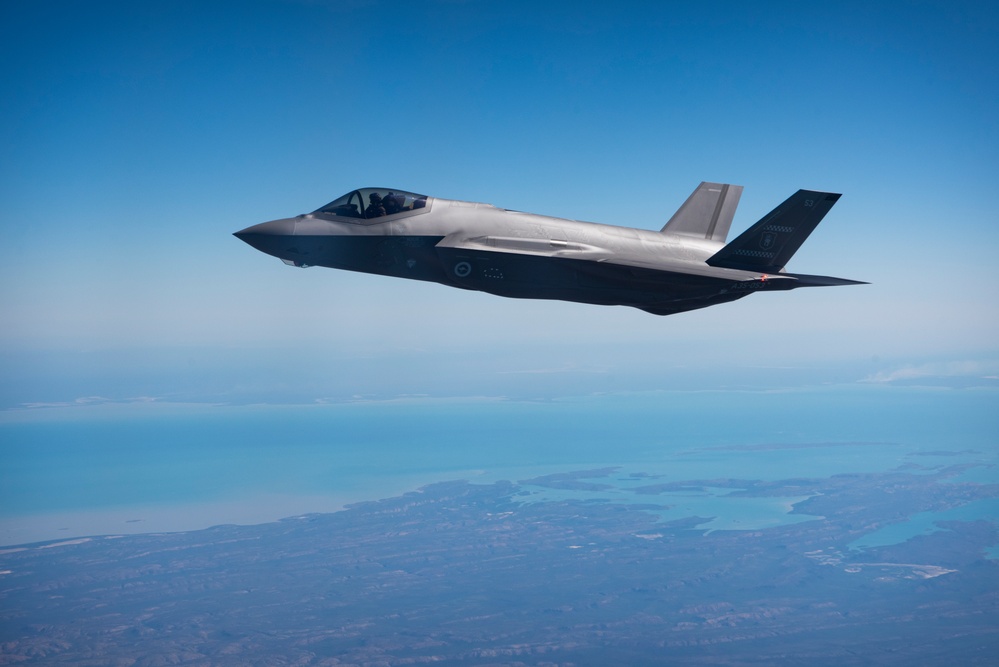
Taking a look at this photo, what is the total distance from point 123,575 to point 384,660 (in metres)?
66.6

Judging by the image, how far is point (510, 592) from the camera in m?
124

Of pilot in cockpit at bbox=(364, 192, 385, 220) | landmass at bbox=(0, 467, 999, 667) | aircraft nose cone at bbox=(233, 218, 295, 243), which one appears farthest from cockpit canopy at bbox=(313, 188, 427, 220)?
landmass at bbox=(0, 467, 999, 667)

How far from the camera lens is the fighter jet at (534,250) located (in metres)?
15.7

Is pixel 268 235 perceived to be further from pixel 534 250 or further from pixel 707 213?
pixel 707 213

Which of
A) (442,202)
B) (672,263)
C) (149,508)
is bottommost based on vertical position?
(149,508)

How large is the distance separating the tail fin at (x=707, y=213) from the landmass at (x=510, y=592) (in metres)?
94.8

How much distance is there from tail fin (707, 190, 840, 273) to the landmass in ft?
314

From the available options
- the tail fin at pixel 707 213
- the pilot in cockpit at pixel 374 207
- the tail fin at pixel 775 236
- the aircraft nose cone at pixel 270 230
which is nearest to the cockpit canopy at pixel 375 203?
the pilot in cockpit at pixel 374 207

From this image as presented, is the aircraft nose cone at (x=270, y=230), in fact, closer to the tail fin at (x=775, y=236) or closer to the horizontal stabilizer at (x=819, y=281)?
the tail fin at (x=775, y=236)

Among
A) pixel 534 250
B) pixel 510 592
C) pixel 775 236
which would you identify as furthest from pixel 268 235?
pixel 510 592

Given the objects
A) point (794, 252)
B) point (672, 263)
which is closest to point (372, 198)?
point (672, 263)

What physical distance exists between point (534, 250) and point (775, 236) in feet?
18.8

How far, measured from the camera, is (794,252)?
648 inches

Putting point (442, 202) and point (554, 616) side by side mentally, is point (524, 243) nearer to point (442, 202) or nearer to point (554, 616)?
point (442, 202)
